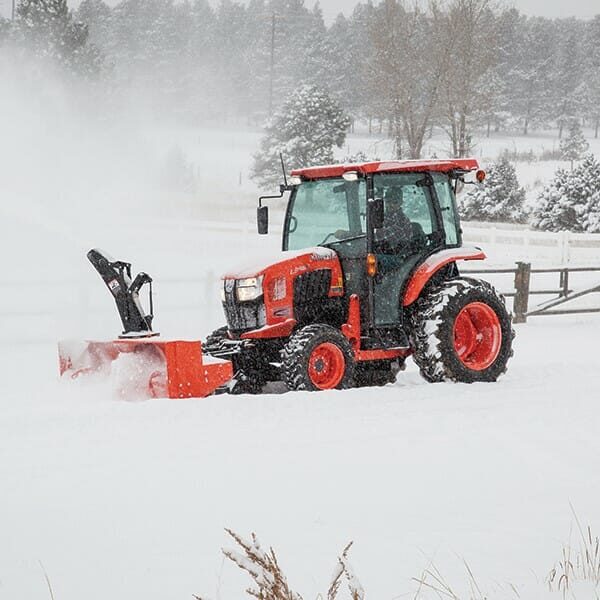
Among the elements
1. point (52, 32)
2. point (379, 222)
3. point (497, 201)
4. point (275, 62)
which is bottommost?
point (497, 201)

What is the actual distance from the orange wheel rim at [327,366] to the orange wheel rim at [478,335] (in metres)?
1.42

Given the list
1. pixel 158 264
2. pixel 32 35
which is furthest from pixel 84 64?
pixel 158 264

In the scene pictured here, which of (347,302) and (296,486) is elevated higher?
(347,302)

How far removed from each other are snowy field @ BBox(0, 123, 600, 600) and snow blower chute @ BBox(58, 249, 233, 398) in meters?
0.23

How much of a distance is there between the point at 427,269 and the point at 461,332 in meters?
0.92

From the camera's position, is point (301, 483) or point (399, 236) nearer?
point (301, 483)

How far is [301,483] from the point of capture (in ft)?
17.3

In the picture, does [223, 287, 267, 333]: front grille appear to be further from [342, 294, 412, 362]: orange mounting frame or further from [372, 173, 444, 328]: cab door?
[372, 173, 444, 328]: cab door

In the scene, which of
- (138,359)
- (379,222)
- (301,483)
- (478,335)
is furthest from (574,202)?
(301,483)

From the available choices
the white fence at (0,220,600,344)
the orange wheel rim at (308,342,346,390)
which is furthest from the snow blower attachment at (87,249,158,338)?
the white fence at (0,220,600,344)

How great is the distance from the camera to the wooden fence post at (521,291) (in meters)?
15.5

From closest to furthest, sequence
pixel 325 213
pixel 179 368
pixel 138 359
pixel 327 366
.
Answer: pixel 179 368, pixel 138 359, pixel 327 366, pixel 325 213

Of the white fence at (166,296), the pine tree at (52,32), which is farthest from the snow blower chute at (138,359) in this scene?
the pine tree at (52,32)

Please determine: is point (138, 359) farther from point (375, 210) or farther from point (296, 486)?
point (296, 486)
